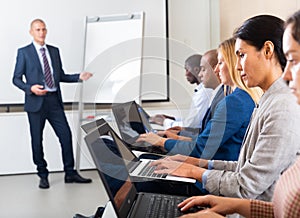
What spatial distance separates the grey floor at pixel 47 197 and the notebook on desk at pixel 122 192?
1926 mm

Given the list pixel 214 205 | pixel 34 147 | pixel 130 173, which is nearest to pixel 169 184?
pixel 130 173

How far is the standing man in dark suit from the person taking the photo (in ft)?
13.6

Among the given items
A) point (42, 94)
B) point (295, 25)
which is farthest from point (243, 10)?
point (295, 25)

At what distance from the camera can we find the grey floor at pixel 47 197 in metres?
3.39

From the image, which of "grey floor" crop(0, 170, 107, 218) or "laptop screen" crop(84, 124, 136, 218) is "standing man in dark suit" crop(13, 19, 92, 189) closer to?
"grey floor" crop(0, 170, 107, 218)

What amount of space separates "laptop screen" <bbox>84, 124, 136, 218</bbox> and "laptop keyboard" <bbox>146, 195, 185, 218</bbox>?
0.07 metres

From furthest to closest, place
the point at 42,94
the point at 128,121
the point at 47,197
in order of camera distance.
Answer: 1. the point at 42,94
2. the point at 47,197
3. the point at 128,121

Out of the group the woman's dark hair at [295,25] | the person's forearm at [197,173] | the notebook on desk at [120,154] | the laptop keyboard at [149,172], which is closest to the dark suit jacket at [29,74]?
the notebook on desk at [120,154]

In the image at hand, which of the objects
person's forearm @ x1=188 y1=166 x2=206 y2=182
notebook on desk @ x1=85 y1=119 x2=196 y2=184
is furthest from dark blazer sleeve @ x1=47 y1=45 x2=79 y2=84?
person's forearm @ x1=188 y1=166 x2=206 y2=182

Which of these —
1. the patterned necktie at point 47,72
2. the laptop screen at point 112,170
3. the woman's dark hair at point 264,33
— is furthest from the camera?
the patterned necktie at point 47,72

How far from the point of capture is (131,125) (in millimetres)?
2367

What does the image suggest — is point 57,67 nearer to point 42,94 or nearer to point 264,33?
point 42,94

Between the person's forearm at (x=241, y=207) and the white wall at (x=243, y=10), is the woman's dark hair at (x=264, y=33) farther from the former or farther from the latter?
the white wall at (x=243, y=10)

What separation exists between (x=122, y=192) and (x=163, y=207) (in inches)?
5.9
